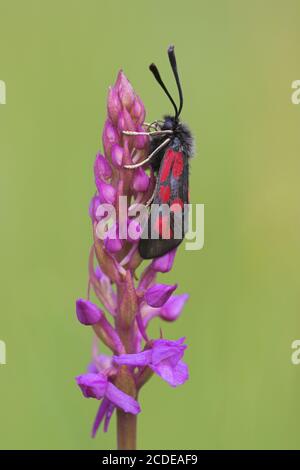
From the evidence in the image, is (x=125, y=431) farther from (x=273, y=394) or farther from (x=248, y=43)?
(x=248, y=43)

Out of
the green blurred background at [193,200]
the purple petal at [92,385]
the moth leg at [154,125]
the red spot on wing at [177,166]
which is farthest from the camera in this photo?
the green blurred background at [193,200]

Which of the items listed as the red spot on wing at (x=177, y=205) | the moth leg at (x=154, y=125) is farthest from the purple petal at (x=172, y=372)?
the moth leg at (x=154, y=125)

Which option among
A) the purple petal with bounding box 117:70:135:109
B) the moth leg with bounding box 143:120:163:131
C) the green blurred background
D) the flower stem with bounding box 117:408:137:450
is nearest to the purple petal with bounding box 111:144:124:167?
the purple petal with bounding box 117:70:135:109

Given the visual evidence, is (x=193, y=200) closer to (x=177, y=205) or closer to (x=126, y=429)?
(x=177, y=205)

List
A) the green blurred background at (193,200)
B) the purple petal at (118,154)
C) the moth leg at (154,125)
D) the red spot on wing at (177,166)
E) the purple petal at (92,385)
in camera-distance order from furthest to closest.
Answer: the green blurred background at (193,200) < the moth leg at (154,125) < the red spot on wing at (177,166) < the purple petal at (118,154) < the purple petal at (92,385)

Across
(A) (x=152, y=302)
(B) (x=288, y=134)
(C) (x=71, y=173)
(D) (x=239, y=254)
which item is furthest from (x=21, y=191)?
(A) (x=152, y=302)

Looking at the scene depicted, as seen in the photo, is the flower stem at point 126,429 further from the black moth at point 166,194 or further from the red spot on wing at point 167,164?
the red spot on wing at point 167,164

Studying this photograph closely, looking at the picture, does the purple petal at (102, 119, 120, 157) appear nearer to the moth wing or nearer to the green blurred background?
the moth wing
